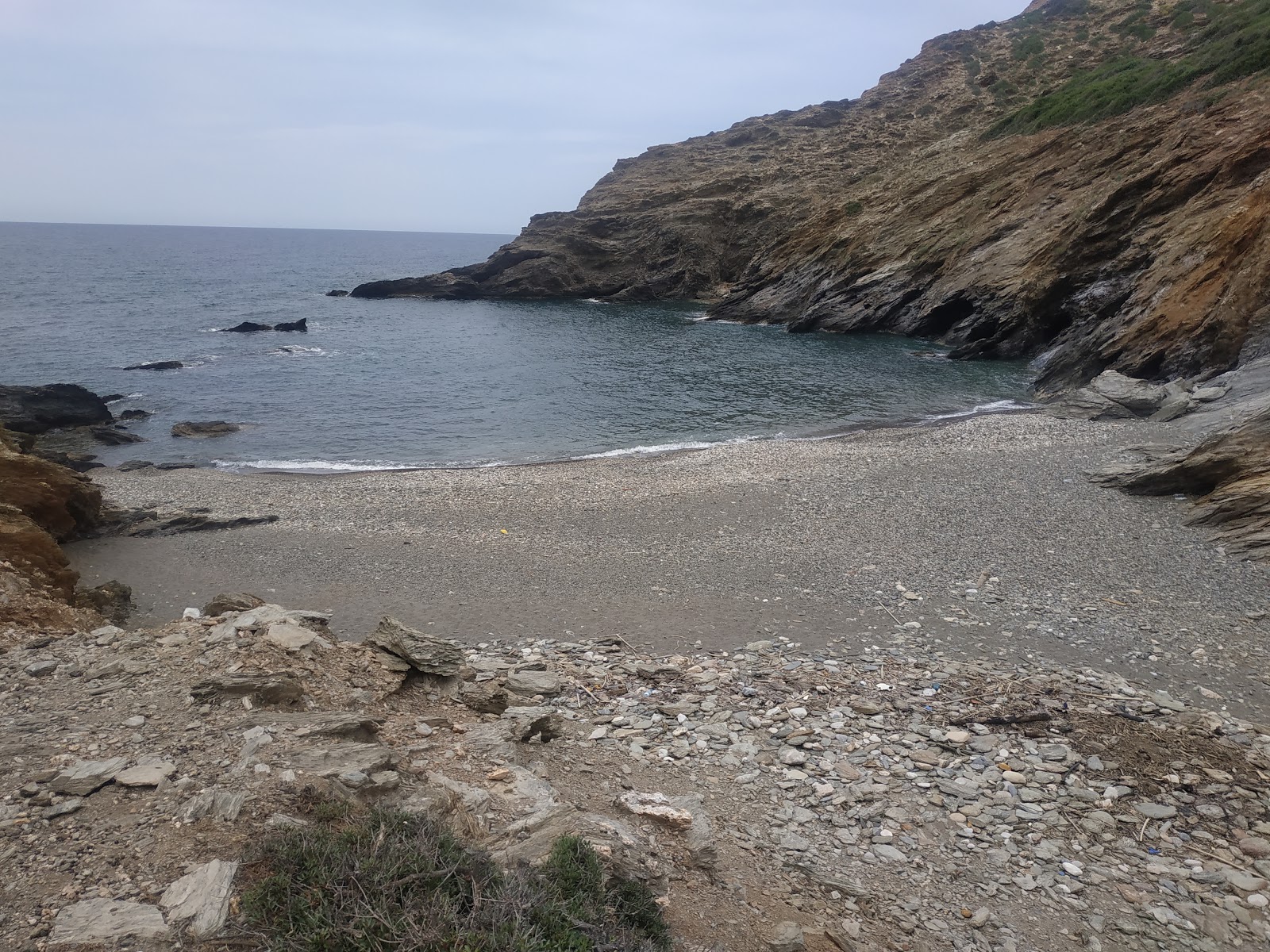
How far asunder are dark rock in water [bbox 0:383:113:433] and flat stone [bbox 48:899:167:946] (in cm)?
2973

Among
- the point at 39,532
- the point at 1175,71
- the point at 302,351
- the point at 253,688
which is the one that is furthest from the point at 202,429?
the point at 1175,71

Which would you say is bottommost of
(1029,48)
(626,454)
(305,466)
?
(305,466)

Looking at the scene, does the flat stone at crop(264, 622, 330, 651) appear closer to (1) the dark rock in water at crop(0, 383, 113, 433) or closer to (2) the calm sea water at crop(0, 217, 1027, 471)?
(2) the calm sea water at crop(0, 217, 1027, 471)

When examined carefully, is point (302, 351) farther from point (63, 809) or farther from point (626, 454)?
point (63, 809)

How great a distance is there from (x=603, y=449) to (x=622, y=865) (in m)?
21.9

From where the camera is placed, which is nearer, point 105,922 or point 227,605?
point 105,922

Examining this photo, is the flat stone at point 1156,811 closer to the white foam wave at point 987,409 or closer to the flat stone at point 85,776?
the flat stone at point 85,776

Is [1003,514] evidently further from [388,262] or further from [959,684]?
[388,262]

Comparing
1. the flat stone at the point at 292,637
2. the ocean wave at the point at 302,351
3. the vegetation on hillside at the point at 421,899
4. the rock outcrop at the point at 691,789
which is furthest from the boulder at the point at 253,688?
the ocean wave at the point at 302,351

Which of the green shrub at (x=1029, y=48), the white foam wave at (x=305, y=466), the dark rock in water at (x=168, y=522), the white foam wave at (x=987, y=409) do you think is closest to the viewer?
the dark rock in water at (x=168, y=522)

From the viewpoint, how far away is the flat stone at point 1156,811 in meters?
7.37

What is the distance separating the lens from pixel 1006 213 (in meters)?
44.2

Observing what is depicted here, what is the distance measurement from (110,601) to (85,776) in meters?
8.75

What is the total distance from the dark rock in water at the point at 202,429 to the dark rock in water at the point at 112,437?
1276 mm
